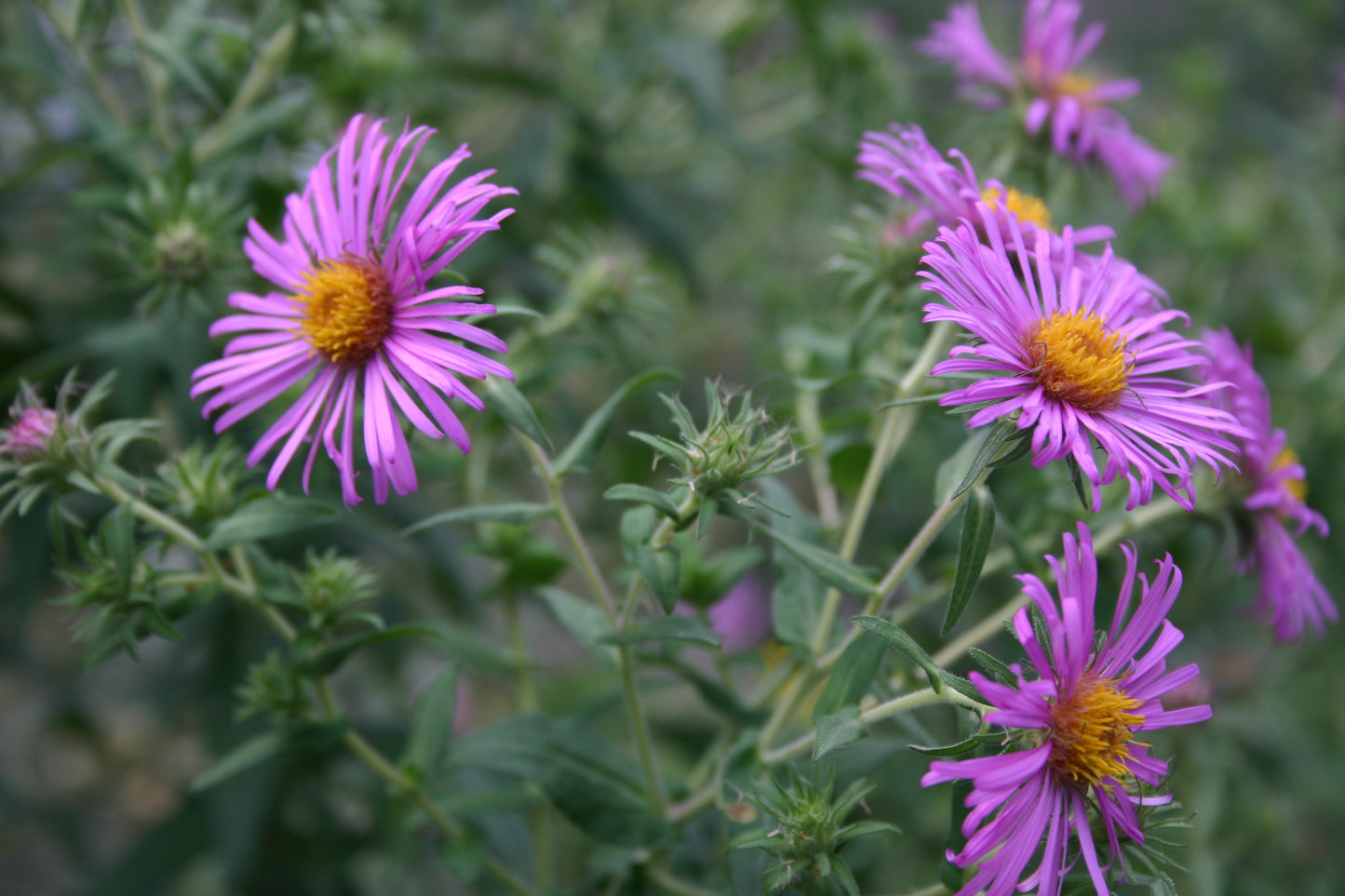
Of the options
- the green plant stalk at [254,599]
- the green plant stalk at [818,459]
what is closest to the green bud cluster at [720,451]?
the green plant stalk at [818,459]

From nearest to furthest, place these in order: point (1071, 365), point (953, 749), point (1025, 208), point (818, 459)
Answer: point (953, 749)
point (1071, 365)
point (1025, 208)
point (818, 459)

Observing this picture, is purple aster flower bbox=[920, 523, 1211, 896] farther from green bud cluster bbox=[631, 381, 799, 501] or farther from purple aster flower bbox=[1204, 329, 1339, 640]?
purple aster flower bbox=[1204, 329, 1339, 640]

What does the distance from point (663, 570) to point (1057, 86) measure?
3.54 ft

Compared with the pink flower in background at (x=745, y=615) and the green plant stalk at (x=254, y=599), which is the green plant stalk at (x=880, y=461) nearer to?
the green plant stalk at (x=254, y=599)

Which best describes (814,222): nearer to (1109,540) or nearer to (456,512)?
(1109,540)

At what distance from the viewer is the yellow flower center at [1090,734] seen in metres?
0.89

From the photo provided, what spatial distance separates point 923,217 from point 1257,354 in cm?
134

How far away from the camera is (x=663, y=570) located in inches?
38.9

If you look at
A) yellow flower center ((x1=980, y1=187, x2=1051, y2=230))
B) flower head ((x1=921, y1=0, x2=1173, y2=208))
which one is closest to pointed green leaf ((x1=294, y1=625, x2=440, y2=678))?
yellow flower center ((x1=980, y1=187, x2=1051, y2=230))

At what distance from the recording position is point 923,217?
3.90ft

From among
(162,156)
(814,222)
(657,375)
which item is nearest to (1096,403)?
(657,375)

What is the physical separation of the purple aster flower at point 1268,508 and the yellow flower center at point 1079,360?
28cm

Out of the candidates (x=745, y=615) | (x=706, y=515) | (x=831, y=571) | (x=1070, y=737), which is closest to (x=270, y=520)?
(x=706, y=515)

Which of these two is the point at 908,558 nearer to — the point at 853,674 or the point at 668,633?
the point at 853,674
